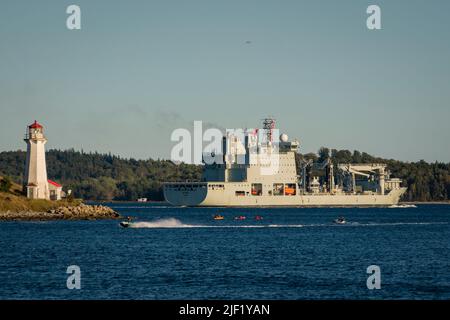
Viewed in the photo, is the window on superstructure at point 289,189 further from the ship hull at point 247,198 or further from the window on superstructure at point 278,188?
the ship hull at point 247,198

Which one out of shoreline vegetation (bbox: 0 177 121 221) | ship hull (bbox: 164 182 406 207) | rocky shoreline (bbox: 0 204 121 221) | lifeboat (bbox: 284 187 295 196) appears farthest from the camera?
lifeboat (bbox: 284 187 295 196)

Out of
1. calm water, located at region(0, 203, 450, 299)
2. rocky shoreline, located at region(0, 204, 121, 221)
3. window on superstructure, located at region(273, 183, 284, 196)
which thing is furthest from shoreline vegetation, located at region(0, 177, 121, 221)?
window on superstructure, located at region(273, 183, 284, 196)

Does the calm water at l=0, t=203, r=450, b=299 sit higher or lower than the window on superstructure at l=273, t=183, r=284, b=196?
lower

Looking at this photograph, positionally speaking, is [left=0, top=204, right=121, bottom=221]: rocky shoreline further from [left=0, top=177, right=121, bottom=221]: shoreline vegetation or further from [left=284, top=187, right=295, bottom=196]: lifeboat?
[left=284, top=187, right=295, bottom=196]: lifeboat

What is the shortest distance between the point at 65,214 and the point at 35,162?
6.19m

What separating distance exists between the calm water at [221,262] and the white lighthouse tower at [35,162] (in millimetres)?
12213

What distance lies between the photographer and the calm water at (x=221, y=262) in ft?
122

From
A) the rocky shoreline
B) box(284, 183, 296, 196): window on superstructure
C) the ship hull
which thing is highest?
box(284, 183, 296, 196): window on superstructure

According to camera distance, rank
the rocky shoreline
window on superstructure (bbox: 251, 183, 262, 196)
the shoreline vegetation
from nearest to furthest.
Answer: the rocky shoreline < the shoreline vegetation < window on superstructure (bbox: 251, 183, 262, 196)

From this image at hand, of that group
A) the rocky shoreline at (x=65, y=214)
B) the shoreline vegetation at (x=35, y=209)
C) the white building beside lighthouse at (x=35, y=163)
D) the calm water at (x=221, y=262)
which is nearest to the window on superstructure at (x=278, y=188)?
the rocky shoreline at (x=65, y=214)

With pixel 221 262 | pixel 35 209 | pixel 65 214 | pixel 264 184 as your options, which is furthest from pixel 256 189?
pixel 221 262

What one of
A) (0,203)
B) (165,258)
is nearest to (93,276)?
(165,258)

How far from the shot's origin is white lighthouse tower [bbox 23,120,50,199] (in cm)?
9088

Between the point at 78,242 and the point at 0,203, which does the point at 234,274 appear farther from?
the point at 0,203
